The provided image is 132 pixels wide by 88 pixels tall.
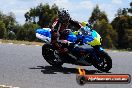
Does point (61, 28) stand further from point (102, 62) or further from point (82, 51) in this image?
point (102, 62)

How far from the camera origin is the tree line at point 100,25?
46406 mm

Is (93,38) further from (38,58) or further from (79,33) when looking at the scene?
(38,58)

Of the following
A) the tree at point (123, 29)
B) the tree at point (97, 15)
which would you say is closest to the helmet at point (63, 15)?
the tree at point (123, 29)

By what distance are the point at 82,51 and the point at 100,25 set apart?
34.7m

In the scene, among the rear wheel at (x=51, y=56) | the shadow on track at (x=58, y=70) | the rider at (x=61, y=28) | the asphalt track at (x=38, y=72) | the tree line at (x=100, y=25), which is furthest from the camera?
the tree line at (x=100, y=25)

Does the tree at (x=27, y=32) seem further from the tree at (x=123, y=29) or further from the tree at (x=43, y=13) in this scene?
the tree at (x=123, y=29)

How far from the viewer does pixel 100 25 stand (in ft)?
155

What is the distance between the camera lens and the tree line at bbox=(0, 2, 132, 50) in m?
46.4

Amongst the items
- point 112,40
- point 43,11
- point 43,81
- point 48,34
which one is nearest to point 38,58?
point 48,34

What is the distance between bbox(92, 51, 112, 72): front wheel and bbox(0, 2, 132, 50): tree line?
2853 cm

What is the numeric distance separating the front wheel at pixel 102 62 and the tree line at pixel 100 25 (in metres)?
28.5

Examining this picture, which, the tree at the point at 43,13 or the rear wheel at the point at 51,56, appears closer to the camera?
the rear wheel at the point at 51,56

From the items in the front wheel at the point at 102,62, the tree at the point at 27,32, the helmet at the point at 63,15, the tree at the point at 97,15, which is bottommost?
the tree at the point at 27,32

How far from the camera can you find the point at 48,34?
1300cm
